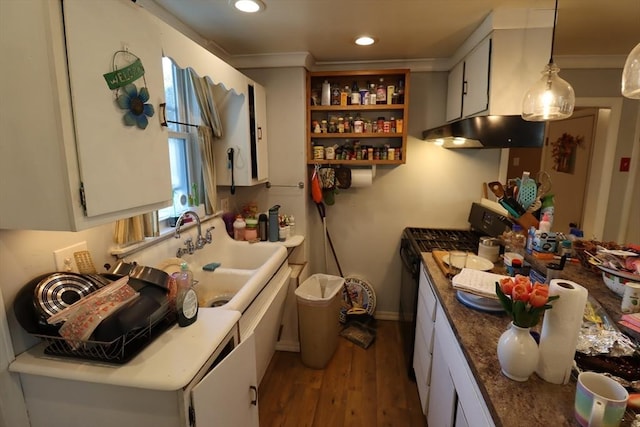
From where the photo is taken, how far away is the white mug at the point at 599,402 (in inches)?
27.6

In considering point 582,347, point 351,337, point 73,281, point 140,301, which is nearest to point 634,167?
point 582,347

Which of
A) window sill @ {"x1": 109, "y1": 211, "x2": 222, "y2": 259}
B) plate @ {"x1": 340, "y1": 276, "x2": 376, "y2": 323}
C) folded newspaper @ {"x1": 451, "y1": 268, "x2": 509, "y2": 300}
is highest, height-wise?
window sill @ {"x1": 109, "y1": 211, "x2": 222, "y2": 259}

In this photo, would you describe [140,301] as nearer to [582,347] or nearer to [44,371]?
[44,371]

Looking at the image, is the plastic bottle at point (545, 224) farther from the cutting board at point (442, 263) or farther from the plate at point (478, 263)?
the cutting board at point (442, 263)

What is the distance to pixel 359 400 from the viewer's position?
2047 mm

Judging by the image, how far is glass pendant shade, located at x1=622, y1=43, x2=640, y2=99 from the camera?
95cm

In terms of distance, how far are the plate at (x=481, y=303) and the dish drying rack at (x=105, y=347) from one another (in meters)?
1.24

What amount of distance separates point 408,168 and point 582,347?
Answer: 1.96 metres

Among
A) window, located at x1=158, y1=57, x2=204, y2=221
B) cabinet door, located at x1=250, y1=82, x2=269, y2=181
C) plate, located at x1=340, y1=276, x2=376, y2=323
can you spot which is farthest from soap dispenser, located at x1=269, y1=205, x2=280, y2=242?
plate, located at x1=340, y1=276, x2=376, y2=323

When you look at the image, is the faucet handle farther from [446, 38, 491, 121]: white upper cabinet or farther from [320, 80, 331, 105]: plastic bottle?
[446, 38, 491, 121]: white upper cabinet

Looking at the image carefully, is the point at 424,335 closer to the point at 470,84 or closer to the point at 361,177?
the point at 361,177

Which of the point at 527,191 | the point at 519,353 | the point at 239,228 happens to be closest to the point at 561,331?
the point at 519,353

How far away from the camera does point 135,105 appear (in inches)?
40.8

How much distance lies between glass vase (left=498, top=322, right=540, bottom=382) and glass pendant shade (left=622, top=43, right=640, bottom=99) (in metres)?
0.83
